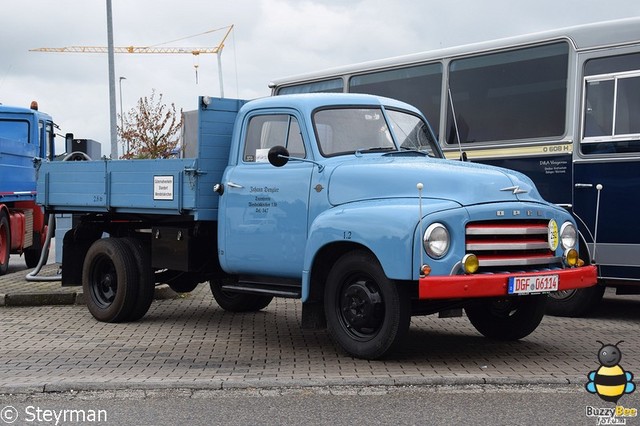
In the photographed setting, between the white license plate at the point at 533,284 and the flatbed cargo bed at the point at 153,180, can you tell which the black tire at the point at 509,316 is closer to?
the white license plate at the point at 533,284

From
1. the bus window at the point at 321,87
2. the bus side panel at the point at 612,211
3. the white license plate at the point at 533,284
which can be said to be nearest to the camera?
the white license plate at the point at 533,284

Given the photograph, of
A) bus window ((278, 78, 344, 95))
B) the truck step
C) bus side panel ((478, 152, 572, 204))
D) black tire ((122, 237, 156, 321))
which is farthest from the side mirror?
bus window ((278, 78, 344, 95))

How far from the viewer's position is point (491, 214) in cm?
782

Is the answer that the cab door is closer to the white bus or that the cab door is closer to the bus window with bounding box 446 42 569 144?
the white bus

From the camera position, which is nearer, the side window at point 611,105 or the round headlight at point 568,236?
the round headlight at point 568,236

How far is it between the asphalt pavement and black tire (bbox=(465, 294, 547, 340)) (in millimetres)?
115

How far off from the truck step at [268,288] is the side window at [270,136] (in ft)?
3.82

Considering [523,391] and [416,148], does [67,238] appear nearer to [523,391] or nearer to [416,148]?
[416,148]

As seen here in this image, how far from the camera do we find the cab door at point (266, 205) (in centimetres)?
895

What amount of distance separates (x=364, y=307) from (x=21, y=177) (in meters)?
12.0

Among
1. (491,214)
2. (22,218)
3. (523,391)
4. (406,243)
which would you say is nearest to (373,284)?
(406,243)

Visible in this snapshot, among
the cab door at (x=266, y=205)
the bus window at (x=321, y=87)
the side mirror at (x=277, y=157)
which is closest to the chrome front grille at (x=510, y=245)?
the cab door at (x=266, y=205)

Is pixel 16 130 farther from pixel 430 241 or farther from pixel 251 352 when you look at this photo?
pixel 430 241

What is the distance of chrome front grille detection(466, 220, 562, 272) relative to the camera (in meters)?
7.78
